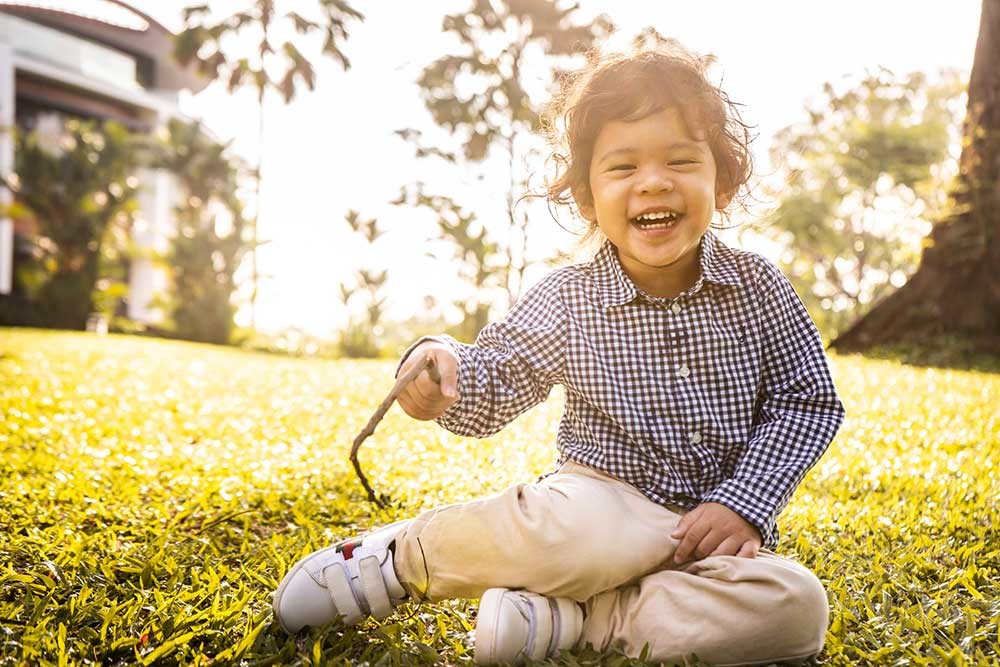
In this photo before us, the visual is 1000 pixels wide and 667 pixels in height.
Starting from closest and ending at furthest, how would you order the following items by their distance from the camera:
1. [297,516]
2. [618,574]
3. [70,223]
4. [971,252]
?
[618,574], [297,516], [971,252], [70,223]

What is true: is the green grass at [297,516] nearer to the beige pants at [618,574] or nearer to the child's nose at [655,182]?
the beige pants at [618,574]

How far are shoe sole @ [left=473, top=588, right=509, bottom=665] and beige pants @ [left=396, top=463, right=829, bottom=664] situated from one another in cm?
9

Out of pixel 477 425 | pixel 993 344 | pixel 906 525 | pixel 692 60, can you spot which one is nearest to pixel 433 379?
pixel 477 425

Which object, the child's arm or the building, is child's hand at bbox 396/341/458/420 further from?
the building

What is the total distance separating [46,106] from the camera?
79.7 ft

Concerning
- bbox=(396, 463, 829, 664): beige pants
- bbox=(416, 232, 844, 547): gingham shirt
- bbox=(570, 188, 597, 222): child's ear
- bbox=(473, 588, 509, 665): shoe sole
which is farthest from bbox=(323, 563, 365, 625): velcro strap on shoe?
bbox=(570, 188, 597, 222): child's ear

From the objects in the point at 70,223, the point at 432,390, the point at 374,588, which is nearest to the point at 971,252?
the point at 432,390

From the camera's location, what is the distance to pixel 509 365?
1929mm

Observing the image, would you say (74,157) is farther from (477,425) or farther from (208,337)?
(477,425)

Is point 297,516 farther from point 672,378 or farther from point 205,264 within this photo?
point 205,264

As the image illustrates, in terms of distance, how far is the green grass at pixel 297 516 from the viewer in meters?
1.63

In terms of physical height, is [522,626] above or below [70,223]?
below

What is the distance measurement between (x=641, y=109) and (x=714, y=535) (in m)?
0.94

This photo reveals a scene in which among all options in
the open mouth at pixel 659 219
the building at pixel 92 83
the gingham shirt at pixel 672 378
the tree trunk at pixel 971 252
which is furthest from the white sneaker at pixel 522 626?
the building at pixel 92 83
